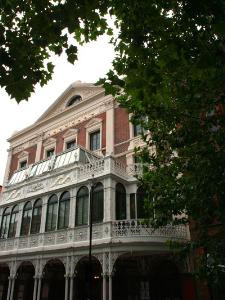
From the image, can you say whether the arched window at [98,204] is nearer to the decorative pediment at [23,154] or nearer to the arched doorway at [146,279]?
the arched doorway at [146,279]

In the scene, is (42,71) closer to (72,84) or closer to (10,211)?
(10,211)

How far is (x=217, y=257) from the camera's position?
8961 mm

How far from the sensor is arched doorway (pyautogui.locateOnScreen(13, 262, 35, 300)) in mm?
21953

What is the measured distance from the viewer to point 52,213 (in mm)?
19516

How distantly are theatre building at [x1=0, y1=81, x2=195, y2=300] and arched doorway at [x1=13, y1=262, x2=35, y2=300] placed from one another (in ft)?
0.22

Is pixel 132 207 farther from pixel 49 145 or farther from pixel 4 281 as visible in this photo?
pixel 49 145

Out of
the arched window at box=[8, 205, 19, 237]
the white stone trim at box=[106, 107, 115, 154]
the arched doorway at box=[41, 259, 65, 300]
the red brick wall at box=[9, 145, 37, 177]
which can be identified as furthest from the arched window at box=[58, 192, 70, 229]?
the red brick wall at box=[9, 145, 37, 177]

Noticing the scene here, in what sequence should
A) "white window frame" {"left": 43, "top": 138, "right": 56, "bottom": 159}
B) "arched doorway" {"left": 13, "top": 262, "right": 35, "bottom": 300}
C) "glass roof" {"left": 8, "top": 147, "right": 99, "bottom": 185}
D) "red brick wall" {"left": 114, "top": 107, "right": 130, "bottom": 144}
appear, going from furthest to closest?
"white window frame" {"left": 43, "top": 138, "right": 56, "bottom": 159} < "red brick wall" {"left": 114, "top": 107, "right": 130, "bottom": 144} < "arched doorway" {"left": 13, "top": 262, "right": 35, "bottom": 300} < "glass roof" {"left": 8, "top": 147, "right": 99, "bottom": 185}

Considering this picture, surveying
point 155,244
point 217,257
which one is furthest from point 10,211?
point 217,257

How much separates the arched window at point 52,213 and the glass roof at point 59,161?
7.37ft

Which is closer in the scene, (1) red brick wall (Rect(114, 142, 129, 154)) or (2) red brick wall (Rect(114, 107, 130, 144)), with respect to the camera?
(1) red brick wall (Rect(114, 142, 129, 154))

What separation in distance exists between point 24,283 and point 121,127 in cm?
1335

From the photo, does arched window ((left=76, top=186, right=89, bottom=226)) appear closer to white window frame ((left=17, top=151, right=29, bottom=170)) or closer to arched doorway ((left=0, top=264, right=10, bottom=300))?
arched doorway ((left=0, top=264, right=10, bottom=300))

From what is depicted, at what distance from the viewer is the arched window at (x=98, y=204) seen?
16922 millimetres
